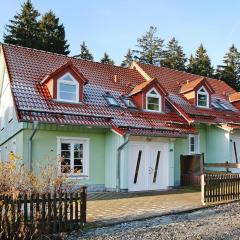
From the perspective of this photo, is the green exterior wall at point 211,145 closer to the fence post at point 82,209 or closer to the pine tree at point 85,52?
the fence post at point 82,209

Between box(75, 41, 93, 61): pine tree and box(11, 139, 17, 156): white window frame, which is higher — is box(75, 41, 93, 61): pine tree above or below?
above

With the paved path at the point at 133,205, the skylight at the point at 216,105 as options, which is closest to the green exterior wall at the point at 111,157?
the paved path at the point at 133,205

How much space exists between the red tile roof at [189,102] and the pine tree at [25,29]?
19588 mm

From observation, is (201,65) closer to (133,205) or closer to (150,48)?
(150,48)

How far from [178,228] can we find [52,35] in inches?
1520

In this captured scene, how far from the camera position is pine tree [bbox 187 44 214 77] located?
5464 cm

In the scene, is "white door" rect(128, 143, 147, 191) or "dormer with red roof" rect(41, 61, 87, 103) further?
"dormer with red roof" rect(41, 61, 87, 103)

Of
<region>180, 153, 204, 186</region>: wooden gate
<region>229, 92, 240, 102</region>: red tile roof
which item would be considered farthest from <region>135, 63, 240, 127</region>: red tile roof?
<region>180, 153, 204, 186</region>: wooden gate

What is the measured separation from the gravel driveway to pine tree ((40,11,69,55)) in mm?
35052

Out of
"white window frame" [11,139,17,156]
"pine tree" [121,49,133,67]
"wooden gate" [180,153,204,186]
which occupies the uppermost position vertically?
"pine tree" [121,49,133,67]

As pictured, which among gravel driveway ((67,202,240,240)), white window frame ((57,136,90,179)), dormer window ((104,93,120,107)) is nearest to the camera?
gravel driveway ((67,202,240,240))

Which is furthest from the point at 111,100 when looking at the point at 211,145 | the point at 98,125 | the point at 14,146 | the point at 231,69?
the point at 231,69

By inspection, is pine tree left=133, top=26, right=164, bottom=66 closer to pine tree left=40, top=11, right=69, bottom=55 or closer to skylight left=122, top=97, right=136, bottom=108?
pine tree left=40, top=11, right=69, bottom=55

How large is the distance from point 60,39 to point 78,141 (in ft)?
97.0
